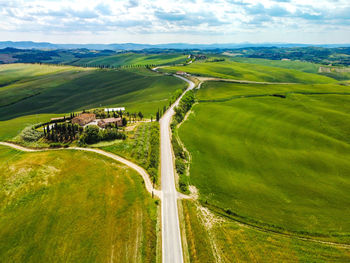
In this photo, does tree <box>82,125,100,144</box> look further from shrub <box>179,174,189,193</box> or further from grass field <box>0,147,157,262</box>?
shrub <box>179,174,189,193</box>

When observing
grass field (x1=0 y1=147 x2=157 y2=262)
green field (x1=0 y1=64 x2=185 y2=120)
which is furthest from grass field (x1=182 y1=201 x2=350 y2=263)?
green field (x1=0 y1=64 x2=185 y2=120)

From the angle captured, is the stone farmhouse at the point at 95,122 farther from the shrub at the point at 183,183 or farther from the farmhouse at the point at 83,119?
the shrub at the point at 183,183

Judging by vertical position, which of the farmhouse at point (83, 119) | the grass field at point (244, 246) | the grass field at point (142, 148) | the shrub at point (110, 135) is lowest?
the grass field at point (244, 246)

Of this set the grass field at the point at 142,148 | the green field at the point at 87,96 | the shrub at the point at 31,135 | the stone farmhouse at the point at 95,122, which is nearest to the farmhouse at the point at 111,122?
the stone farmhouse at the point at 95,122

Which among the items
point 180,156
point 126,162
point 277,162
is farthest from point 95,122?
point 277,162

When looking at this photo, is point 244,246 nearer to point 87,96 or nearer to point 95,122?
point 95,122
